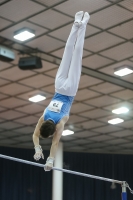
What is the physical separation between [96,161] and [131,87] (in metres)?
8.20

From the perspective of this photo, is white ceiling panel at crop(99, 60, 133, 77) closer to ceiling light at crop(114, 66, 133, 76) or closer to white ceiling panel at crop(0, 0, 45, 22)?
ceiling light at crop(114, 66, 133, 76)

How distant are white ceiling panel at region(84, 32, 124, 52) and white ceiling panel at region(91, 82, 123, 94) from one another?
77.9 inches

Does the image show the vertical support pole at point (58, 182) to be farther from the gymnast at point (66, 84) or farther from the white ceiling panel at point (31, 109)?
the gymnast at point (66, 84)

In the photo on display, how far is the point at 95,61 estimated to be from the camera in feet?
39.3

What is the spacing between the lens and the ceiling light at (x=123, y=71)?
12262 mm

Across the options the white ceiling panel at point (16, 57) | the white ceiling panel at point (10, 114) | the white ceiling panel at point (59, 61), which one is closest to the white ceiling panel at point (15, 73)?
the white ceiling panel at point (59, 61)

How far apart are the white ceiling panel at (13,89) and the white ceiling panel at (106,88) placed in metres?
1.81

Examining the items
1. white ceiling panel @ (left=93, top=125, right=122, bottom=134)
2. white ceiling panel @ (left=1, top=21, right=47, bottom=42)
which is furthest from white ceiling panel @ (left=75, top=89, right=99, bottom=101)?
white ceiling panel @ (left=1, top=21, right=47, bottom=42)

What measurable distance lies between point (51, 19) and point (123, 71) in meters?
2.91

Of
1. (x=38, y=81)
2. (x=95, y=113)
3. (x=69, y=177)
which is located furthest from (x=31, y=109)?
(x=69, y=177)

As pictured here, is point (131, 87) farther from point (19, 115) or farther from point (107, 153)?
point (107, 153)

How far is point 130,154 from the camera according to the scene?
21.3m

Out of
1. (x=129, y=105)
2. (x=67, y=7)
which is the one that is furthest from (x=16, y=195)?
(x=67, y=7)

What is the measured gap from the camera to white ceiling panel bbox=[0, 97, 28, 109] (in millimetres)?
14539
